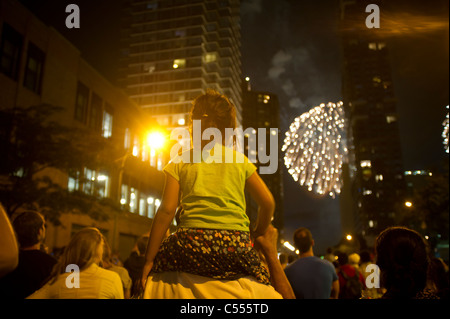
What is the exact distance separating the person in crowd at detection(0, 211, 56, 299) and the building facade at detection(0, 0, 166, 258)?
12.7 m

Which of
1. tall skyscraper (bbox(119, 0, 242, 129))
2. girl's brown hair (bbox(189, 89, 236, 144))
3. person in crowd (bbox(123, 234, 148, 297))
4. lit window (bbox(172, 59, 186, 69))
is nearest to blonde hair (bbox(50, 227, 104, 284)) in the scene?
girl's brown hair (bbox(189, 89, 236, 144))

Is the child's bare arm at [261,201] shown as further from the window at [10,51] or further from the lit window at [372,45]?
the lit window at [372,45]

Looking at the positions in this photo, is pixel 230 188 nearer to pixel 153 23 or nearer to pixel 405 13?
pixel 405 13

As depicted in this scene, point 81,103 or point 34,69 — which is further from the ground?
point 34,69

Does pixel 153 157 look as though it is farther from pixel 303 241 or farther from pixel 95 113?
pixel 303 241

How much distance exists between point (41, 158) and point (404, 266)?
15.9 metres

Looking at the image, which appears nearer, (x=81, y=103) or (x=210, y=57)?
(x=81, y=103)

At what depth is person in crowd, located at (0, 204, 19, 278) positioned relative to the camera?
131 centimetres

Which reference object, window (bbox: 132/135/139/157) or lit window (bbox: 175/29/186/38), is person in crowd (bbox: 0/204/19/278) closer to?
window (bbox: 132/135/139/157)

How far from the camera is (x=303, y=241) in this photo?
5.62 m

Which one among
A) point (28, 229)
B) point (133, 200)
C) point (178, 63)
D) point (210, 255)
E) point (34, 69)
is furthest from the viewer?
point (178, 63)

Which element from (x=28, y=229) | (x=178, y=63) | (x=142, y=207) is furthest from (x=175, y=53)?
(x=28, y=229)

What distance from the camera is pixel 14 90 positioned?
2069cm

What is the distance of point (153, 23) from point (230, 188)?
337 feet
